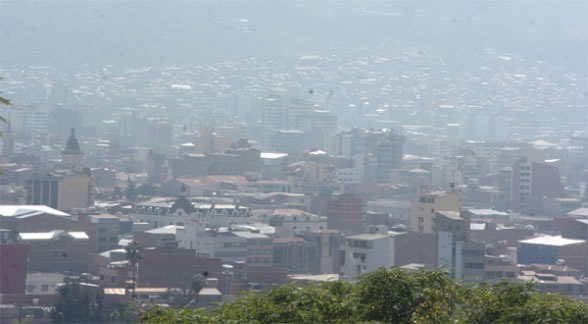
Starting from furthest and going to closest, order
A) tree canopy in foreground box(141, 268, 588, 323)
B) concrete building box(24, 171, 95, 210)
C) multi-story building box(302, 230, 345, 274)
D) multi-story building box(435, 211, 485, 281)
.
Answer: concrete building box(24, 171, 95, 210), multi-story building box(302, 230, 345, 274), multi-story building box(435, 211, 485, 281), tree canopy in foreground box(141, 268, 588, 323)

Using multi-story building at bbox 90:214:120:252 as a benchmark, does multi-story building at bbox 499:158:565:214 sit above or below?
above

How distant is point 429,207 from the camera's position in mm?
34125

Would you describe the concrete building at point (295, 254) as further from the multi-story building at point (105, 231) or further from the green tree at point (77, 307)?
the green tree at point (77, 307)

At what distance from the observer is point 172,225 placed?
36.9 metres

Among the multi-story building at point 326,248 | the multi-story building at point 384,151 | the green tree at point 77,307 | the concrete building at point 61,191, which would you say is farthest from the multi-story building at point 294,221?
the multi-story building at point 384,151

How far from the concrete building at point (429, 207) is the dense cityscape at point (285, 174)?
6 cm

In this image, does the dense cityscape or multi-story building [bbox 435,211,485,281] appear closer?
multi-story building [bbox 435,211,485,281]

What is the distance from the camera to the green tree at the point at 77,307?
914 inches

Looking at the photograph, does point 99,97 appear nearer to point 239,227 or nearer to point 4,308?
point 239,227

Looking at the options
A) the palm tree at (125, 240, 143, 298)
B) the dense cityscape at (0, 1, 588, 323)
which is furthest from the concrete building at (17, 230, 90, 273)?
the palm tree at (125, 240, 143, 298)

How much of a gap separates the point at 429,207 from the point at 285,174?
2025 cm

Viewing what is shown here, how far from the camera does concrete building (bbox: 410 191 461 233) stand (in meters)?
33.4

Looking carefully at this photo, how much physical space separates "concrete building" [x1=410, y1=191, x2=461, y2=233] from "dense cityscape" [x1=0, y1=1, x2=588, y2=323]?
0.21 feet

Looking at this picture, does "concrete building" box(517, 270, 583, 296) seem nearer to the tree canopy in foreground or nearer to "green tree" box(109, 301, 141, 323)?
"green tree" box(109, 301, 141, 323)
